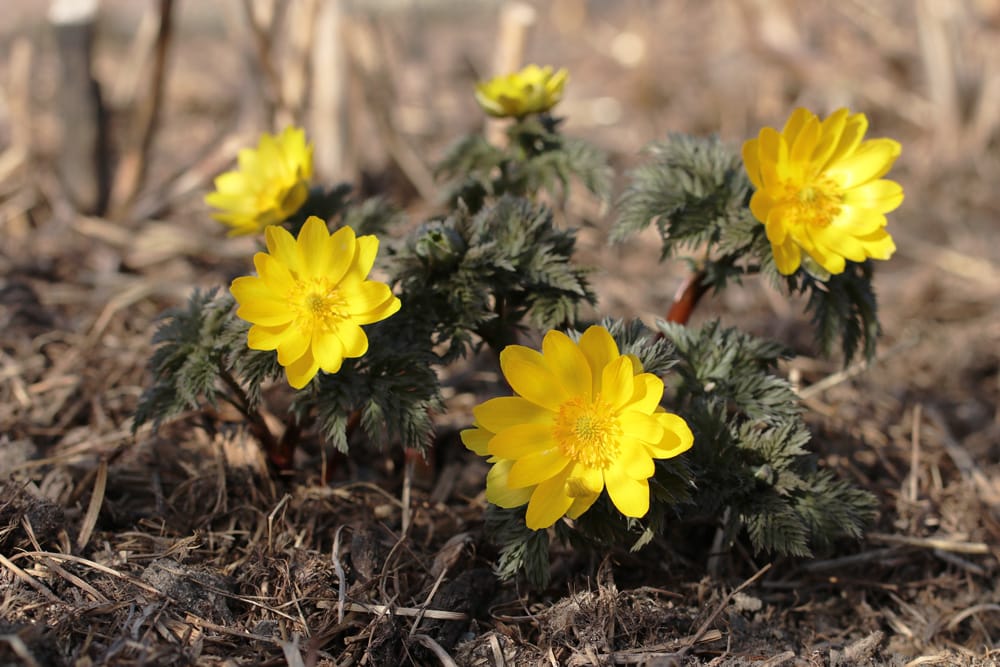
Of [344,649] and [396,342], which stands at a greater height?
[396,342]

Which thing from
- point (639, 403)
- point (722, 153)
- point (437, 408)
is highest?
point (722, 153)

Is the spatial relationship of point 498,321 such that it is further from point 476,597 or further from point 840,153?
point 840,153

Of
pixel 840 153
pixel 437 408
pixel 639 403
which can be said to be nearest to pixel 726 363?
pixel 639 403

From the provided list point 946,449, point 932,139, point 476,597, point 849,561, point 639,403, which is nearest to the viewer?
point 639,403

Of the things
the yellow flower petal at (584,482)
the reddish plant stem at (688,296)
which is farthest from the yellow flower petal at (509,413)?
the reddish plant stem at (688,296)

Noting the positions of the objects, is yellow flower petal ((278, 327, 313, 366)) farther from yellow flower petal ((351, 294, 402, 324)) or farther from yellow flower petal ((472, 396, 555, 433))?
yellow flower petal ((472, 396, 555, 433))

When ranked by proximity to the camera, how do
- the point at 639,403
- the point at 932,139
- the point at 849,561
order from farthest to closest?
1. the point at 932,139
2. the point at 849,561
3. the point at 639,403
